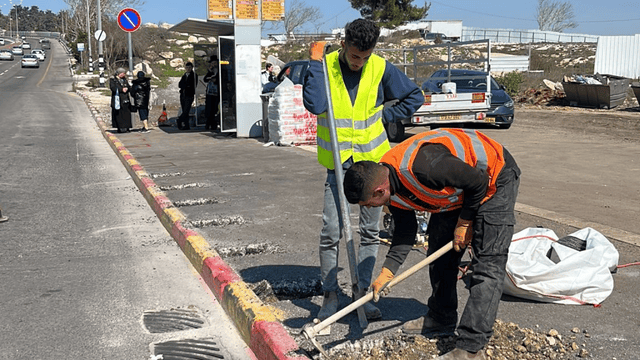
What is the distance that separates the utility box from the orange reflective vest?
20.3 m

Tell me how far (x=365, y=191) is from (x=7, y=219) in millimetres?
5717

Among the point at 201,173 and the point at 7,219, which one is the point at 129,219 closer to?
the point at 7,219

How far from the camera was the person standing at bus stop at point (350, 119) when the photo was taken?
4.02 meters

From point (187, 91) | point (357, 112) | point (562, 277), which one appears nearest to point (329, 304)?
point (357, 112)

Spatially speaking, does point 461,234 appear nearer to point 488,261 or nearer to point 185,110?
point 488,261

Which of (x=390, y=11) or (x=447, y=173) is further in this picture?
(x=390, y=11)

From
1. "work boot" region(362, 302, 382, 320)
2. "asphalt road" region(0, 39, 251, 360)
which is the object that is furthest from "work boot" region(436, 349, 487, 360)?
"asphalt road" region(0, 39, 251, 360)

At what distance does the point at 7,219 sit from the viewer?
750cm

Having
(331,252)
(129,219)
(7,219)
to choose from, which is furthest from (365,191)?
(7,219)

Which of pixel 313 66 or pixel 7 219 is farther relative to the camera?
pixel 7 219

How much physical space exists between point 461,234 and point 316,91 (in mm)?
1252

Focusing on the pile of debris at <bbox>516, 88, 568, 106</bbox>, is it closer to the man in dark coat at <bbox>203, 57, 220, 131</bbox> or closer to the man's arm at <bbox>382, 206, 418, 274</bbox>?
the man in dark coat at <bbox>203, 57, 220, 131</bbox>

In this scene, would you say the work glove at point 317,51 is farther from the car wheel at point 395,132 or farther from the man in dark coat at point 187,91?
the man in dark coat at point 187,91

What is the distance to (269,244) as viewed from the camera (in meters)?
5.98
